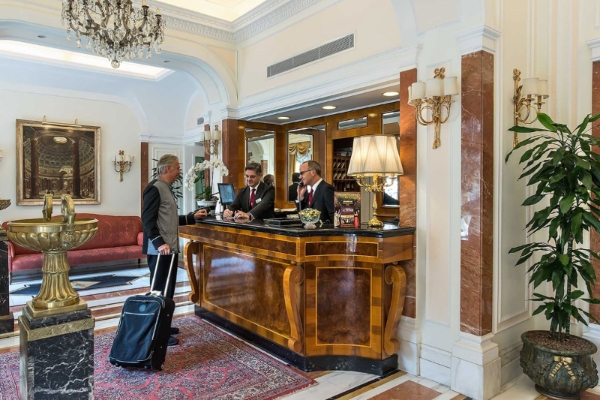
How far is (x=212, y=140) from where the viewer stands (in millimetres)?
6270

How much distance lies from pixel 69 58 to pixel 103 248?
3.32 metres

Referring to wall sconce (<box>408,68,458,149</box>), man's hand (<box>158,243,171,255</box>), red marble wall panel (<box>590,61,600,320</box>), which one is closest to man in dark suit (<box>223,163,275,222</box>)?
man's hand (<box>158,243,171,255</box>)

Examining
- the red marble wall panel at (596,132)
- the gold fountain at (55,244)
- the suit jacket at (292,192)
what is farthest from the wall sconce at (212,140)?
the red marble wall panel at (596,132)

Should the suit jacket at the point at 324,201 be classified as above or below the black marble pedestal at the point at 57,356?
above

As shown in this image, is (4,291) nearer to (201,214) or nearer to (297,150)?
(201,214)

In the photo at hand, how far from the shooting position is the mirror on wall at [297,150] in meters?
6.22

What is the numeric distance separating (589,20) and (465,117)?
132 cm

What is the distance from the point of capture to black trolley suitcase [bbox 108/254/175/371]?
324 centimetres

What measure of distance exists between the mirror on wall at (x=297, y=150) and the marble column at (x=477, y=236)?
3163mm

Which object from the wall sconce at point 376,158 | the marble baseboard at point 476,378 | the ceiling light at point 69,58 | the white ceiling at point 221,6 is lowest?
the marble baseboard at point 476,378

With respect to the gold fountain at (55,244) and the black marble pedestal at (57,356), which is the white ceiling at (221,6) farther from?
the black marble pedestal at (57,356)

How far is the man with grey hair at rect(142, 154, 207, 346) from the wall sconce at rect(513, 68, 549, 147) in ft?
9.42

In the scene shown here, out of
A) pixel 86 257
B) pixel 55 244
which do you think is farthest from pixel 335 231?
pixel 86 257

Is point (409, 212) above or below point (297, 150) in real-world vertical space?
below
